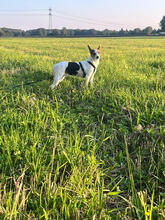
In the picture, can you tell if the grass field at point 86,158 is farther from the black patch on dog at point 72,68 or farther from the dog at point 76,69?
the black patch on dog at point 72,68

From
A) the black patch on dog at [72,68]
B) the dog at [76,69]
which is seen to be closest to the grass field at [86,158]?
the dog at [76,69]

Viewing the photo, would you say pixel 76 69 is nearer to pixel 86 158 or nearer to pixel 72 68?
pixel 72 68

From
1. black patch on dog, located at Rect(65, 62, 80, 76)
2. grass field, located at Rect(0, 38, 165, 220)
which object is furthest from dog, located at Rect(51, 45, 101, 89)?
grass field, located at Rect(0, 38, 165, 220)

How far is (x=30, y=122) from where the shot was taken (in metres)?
2.39

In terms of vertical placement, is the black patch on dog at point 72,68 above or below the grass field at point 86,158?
above

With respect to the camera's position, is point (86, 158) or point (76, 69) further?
point (76, 69)

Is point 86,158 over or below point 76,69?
below

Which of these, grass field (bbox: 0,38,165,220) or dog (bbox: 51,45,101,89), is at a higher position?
dog (bbox: 51,45,101,89)

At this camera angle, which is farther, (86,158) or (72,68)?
(72,68)

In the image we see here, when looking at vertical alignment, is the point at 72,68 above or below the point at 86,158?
above

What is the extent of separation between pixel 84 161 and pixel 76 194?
431mm

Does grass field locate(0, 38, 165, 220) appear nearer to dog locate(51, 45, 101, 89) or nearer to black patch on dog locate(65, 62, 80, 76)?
dog locate(51, 45, 101, 89)

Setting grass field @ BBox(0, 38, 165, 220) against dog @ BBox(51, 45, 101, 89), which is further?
dog @ BBox(51, 45, 101, 89)

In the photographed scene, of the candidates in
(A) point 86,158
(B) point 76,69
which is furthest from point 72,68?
(A) point 86,158
